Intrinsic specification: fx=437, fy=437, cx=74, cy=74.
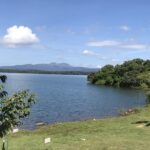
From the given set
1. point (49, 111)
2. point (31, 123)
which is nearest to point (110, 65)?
point (49, 111)

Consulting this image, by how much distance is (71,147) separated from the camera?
23.6 meters

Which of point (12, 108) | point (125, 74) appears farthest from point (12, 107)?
point (125, 74)

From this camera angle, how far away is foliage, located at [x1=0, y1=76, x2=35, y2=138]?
11820 mm

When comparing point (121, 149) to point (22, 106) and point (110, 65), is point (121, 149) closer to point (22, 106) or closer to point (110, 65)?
point (22, 106)

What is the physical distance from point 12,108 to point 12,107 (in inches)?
1.1

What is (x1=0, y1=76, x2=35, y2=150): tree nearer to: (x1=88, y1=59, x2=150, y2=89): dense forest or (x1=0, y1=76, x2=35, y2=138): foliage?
(x1=0, y1=76, x2=35, y2=138): foliage

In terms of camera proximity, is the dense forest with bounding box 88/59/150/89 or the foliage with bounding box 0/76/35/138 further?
the dense forest with bounding box 88/59/150/89

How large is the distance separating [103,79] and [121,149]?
15411cm

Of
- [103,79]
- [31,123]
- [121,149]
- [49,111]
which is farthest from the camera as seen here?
[103,79]

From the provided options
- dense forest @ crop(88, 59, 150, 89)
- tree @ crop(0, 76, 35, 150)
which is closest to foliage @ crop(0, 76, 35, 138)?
tree @ crop(0, 76, 35, 150)

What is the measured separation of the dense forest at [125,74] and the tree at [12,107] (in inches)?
5245

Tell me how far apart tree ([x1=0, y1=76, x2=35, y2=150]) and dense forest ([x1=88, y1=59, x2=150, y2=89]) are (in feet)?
437

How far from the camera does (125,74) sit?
527 ft

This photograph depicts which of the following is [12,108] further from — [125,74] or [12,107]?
[125,74]
